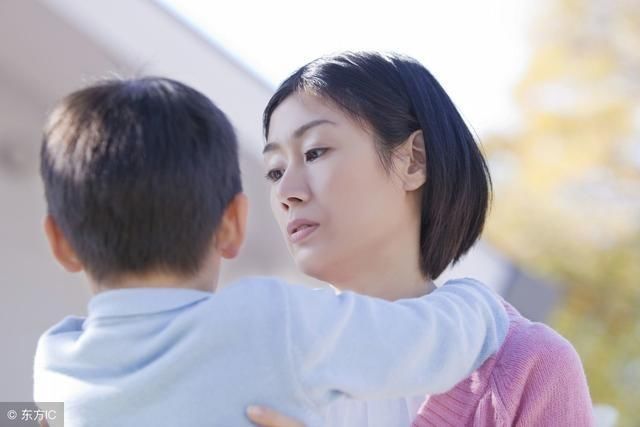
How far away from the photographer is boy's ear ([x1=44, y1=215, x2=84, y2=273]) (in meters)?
1.56

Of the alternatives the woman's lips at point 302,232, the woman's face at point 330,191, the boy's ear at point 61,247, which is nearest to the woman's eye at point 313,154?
the woman's face at point 330,191

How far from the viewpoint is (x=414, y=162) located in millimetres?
2152

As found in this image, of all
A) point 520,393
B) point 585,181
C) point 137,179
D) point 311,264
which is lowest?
point 585,181

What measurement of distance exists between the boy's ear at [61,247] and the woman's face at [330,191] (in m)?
0.55

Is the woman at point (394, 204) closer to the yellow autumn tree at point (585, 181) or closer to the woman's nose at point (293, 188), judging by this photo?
the woman's nose at point (293, 188)

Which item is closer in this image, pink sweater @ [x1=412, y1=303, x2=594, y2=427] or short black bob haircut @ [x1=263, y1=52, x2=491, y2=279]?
pink sweater @ [x1=412, y1=303, x2=594, y2=427]

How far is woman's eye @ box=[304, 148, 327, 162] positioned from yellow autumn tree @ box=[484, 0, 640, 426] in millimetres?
9841

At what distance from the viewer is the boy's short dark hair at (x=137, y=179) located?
4.86ft

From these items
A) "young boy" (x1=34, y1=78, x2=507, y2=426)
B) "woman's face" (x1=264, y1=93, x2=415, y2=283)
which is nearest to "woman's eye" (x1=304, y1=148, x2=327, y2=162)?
"woman's face" (x1=264, y1=93, x2=415, y2=283)

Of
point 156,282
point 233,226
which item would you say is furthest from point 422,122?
point 156,282

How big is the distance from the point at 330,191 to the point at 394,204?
0.52 feet

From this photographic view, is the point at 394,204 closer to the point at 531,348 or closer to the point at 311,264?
the point at 311,264

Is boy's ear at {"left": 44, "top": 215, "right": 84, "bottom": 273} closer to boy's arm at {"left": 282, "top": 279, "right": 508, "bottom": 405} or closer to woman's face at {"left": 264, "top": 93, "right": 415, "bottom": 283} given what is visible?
boy's arm at {"left": 282, "top": 279, "right": 508, "bottom": 405}

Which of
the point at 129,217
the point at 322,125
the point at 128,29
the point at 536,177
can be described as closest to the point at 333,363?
the point at 129,217
